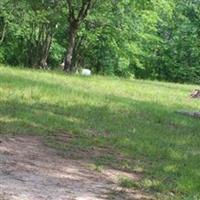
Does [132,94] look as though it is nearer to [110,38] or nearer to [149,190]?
[149,190]

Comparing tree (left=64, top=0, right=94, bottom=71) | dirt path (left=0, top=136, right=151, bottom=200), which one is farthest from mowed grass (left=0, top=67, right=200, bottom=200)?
tree (left=64, top=0, right=94, bottom=71)

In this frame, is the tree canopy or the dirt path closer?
the dirt path

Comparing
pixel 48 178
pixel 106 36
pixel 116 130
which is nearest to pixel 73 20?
pixel 106 36

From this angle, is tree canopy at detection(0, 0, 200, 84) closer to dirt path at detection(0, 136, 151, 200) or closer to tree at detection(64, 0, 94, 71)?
tree at detection(64, 0, 94, 71)

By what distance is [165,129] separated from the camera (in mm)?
12367

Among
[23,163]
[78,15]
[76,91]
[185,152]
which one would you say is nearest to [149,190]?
[23,163]

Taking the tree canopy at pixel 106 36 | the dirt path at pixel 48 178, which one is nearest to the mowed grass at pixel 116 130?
the dirt path at pixel 48 178

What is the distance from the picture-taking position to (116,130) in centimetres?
1114

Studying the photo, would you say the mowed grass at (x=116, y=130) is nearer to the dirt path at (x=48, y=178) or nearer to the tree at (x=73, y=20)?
the dirt path at (x=48, y=178)

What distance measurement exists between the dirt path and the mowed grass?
0.45 meters

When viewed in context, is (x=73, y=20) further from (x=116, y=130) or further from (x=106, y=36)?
(x=116, y=130)

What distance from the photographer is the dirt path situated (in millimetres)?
5992

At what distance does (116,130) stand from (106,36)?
28.7 metres

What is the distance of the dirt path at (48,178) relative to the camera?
19.7 ft
